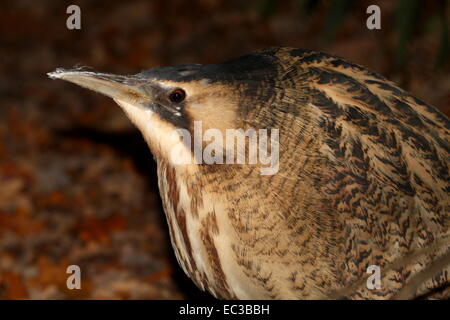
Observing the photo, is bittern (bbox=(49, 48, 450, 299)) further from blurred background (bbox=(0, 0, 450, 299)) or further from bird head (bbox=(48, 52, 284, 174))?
blurred background (bbox=(0, 0, 450, 299))

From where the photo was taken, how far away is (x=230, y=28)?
33.9 ft

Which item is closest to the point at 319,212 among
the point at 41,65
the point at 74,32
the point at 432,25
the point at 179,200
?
the point at 179,200

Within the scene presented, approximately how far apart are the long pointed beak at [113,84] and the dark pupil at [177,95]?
0.15 meters

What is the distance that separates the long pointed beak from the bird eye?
15 cm

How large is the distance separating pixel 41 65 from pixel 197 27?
262cm

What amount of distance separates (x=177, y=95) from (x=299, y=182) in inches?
31.7

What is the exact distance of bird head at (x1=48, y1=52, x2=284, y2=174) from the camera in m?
3.39

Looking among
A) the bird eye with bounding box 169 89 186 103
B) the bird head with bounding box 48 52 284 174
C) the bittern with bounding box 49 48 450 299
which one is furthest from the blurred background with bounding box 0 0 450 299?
the bird eye with bounding box 169 89 186 103

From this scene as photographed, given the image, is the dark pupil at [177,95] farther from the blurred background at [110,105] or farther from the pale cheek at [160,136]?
the blurred background at [110,105]

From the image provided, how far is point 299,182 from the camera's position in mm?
3389

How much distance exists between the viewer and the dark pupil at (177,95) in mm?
3443

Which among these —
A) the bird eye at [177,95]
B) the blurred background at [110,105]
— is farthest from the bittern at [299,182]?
the blurred background at [110,105]

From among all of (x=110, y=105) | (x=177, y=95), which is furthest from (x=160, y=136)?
(x=110, y=105)
